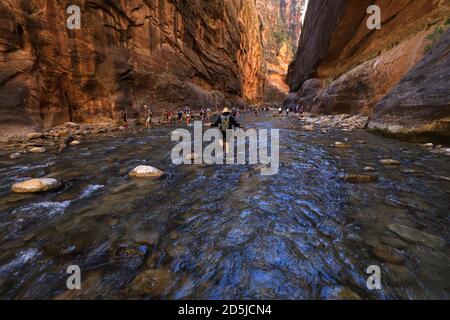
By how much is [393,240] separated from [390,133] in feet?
28.6

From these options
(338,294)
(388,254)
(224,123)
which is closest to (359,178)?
(388,254)

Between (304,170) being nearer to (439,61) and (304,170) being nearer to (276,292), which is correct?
(276,292)

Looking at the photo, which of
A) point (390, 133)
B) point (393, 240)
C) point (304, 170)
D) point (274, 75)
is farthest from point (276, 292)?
point (274, 75)

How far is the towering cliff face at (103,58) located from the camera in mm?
13211

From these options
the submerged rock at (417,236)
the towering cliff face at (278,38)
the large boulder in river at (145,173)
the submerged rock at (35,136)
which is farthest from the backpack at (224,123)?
the towering cliff face at (278,38)

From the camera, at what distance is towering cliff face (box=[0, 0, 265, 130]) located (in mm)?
13211

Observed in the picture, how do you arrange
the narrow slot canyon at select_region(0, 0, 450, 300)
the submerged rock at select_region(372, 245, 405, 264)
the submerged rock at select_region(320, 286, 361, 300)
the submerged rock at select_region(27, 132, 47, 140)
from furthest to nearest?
the submerged rock at select_region(27, 132, 47, 140) < the submerged rock at select_region(372, 245, 405, 264) < the narrow slot canyon at select_region(0, 0, 450, 300) < the submerged rock at select_region(320, 286, 361, 300)

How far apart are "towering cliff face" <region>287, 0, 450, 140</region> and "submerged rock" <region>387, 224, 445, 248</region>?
20.9 ft

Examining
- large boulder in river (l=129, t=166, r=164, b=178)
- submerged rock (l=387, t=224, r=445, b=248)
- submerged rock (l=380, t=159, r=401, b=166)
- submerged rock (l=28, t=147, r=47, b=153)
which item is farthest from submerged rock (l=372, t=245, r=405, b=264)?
submerged rock (l=28, t=147, r=47, b=153)

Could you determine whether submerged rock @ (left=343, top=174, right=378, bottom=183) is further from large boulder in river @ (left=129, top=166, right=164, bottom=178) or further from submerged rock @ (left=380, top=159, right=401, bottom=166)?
large boulder in river @ (left=129, top=166, right=164, bottom=178)

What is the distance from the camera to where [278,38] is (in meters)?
108

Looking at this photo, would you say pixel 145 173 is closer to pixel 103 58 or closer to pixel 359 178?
pixel 359 178

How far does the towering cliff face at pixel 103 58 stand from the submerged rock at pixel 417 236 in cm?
1587

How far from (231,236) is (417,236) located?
2308mm
